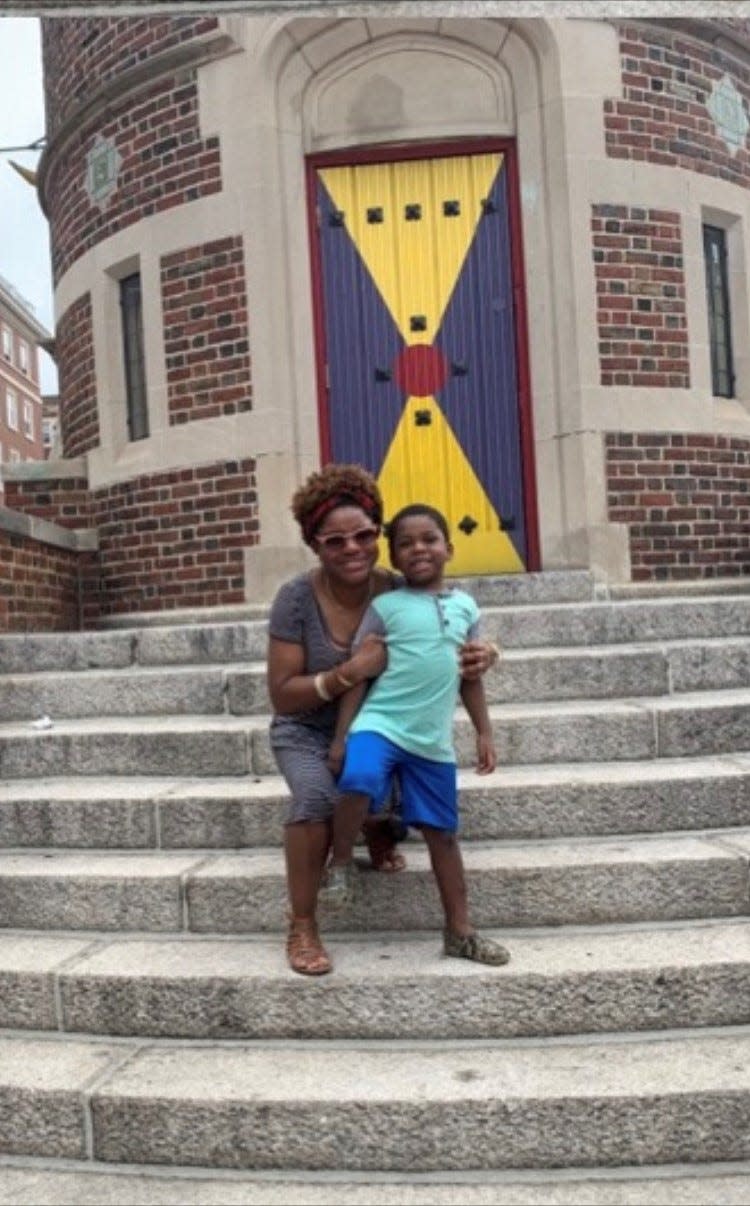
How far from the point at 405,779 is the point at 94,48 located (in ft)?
20.4

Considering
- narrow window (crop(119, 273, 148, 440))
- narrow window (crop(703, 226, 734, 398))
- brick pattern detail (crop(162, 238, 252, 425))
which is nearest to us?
brick pattern detail (crop(162, 238, 252, 425))

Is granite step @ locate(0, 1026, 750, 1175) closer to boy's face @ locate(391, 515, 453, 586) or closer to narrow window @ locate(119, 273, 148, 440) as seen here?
boy's face @ locate(391, 515, 453, 586)

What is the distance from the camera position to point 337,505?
323cm

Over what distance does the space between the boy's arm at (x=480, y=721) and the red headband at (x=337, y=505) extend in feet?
1.87

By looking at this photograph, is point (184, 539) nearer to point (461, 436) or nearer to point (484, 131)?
point (461, 436)

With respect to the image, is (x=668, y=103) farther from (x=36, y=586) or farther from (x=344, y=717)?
(x=344, y=717)

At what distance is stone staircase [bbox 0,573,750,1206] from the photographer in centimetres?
261

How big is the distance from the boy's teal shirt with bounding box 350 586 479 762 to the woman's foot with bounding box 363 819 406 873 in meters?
0.38

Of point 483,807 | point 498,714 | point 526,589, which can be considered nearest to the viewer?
point 483,807

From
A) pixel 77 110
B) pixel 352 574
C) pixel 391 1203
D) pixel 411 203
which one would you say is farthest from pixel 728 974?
pixel 77 110

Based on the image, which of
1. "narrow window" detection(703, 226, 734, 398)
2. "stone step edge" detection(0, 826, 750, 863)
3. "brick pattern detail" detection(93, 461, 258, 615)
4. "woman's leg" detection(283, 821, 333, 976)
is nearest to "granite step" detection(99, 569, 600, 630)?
"brick pattern detail" detection(93, 461, 258, 615)

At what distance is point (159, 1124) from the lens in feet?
8.84

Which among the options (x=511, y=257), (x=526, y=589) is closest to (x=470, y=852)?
(x=526, y=589)

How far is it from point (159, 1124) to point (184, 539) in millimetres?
4621
